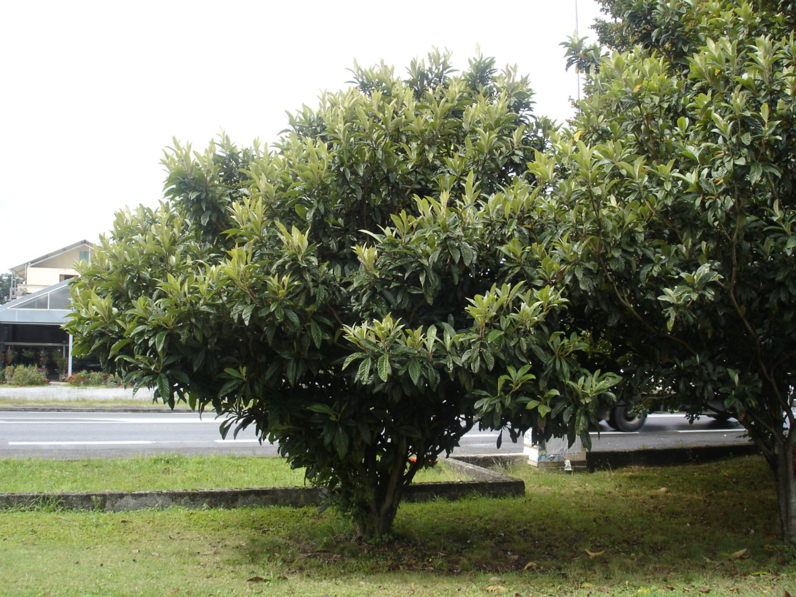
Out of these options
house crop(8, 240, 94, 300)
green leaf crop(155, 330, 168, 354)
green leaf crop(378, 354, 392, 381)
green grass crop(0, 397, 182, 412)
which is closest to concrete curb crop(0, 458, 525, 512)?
green leaf crop(155, 330, 168, 354)

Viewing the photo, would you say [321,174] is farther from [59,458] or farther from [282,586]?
[59,458]

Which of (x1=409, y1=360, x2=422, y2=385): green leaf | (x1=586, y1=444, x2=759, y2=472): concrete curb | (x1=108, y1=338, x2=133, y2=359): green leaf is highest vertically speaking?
(x1=108, y1=338, x2=133, y2=359): green leaf

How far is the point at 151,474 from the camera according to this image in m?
8.77

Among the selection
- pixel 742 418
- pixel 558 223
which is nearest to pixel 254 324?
pixel 558 223

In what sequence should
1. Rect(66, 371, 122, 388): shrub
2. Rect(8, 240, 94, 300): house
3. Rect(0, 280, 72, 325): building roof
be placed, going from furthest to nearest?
Rect(8, 240, 94, 300): house < Rect(0, 280, 72, 325): building roof < Rect(66, 371, 122, 388): shrub

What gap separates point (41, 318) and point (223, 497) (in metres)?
22.0

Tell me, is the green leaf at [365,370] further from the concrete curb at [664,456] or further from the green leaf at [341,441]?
the concrete curb at [664,456]

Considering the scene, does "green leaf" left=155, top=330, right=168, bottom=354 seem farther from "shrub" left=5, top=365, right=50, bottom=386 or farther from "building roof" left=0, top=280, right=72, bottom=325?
"building roof" left=0, top=280, right=72, bottom=325

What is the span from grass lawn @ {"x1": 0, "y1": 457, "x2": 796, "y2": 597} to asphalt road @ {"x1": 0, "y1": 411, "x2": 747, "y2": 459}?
2624 millimetres

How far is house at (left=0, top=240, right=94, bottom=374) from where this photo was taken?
25500mm

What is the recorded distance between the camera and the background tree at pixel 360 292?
4.26 metres

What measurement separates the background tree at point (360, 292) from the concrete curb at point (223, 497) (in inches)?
74.7

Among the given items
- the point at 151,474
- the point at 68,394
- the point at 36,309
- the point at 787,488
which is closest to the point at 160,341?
the point at 151,474

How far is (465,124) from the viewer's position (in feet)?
17.6
